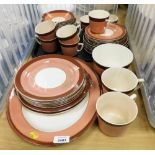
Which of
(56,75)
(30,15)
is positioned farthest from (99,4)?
(56,75)

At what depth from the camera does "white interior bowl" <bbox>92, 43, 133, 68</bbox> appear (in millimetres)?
582

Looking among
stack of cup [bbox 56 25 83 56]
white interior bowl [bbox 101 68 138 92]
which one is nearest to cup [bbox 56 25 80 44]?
stack of cup [bbox 56 25 83 56]

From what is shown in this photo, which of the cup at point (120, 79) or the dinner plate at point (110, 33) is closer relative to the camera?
the cup at point (120, 79)

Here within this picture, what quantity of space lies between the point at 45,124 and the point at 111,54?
287 mm

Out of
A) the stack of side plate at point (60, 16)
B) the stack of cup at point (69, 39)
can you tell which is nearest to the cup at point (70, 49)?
the stack of cup at point (69, 39)

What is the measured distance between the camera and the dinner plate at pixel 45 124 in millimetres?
429

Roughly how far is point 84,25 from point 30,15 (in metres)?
0.20

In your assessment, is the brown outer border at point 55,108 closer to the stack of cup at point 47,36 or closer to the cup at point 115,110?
the cup at point 115,110

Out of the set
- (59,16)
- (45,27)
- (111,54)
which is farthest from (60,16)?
(111,54)

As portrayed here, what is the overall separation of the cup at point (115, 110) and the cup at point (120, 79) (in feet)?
0.10

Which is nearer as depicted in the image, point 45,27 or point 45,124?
point 45,124

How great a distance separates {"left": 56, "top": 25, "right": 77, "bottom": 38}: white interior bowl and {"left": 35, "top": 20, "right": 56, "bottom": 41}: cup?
18 millimetres

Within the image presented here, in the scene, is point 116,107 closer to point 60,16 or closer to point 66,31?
point 66,31

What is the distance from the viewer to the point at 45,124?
46 centimetres
